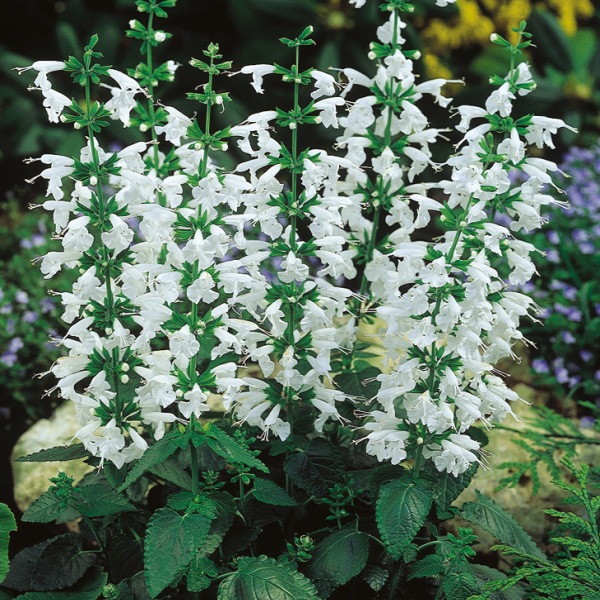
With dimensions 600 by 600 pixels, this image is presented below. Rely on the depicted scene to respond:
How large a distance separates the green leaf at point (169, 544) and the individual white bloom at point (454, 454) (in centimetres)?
75

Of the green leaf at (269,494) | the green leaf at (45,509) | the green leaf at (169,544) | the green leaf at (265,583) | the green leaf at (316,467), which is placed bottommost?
the green leaf at (265,583)

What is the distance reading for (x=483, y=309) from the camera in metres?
2.55

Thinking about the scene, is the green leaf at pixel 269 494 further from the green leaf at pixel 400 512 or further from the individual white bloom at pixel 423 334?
the individual white bloom at pixel 423 334

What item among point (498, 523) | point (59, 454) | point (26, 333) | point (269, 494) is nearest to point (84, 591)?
point (59, 454)

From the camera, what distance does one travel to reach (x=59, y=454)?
9.04 feet

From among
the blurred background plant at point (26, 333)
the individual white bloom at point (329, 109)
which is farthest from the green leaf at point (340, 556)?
the blurred background plant at point (26, 333)

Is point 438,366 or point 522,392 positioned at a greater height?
point 438,366

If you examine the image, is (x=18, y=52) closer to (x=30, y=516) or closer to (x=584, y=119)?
(x=584, y=119)

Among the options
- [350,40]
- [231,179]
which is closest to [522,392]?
[231,179]

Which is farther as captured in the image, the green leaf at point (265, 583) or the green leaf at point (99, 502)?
the green leaf at point (99, 502)

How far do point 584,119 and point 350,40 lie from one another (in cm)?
241

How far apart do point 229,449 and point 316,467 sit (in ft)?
1.72

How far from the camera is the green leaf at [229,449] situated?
2439 millimetres

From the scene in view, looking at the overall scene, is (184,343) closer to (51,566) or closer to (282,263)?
(282,263)
